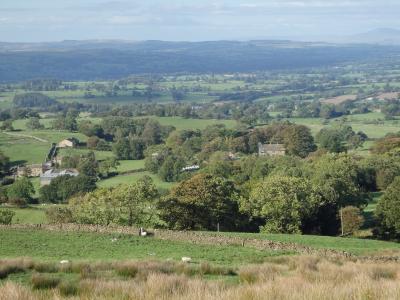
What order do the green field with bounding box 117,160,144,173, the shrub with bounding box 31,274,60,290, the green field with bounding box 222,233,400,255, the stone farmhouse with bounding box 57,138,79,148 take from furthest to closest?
the stone farmhouse with bounding box 57,138,79,148
the green field with bounding box 117,160,144,173
the green field with bounding box 222,233,400,255
the shrub with bounding box 31,274,60,290

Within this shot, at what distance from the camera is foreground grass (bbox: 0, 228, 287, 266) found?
69.5ft

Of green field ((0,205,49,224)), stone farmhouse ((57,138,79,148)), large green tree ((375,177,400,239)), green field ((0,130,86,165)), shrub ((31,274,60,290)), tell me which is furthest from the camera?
stone farmhouse ((57,138,79,148))

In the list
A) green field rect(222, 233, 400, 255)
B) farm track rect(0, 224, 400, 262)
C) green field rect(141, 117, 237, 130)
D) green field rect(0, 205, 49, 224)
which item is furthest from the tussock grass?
green field rect(141, 117, 237, 130)

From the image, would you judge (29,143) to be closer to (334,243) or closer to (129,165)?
(129,165)

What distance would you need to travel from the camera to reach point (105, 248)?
78.1 ft

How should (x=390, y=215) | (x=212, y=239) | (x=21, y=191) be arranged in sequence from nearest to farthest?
(x=212, y=239), (x=390, y=215), (x=21, y=191)

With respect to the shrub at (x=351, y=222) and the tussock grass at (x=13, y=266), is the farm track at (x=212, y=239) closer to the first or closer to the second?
the tussock grass at (x=13, y=266)

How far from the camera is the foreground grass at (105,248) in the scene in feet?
69.5

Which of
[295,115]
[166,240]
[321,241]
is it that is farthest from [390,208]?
[295,115]

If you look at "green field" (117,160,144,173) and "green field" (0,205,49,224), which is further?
"green field" (117,160,144,173)

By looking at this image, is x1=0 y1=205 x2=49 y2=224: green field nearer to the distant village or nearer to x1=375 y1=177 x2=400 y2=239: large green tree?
x1=375 y1=177 x2=400 y2=239: large green tree

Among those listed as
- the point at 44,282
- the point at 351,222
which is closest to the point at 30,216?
the point at 351,222

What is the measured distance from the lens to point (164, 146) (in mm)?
96688

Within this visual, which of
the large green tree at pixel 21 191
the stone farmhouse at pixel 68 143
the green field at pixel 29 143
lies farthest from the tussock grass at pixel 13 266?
the stone farmhouse at pixel 68 143
